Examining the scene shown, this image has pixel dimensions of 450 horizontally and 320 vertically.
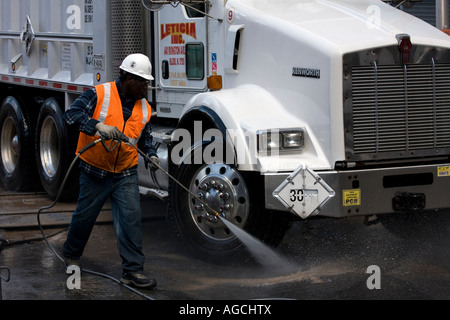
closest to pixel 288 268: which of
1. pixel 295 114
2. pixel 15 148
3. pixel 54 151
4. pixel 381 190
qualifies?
pixel 381 190

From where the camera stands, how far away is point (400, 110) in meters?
7.25

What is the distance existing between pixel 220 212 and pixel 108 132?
1.42 meters

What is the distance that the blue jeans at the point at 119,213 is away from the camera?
6.90 metres

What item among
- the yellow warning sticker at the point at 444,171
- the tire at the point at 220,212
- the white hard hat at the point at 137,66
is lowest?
the tire at the point at 220,212

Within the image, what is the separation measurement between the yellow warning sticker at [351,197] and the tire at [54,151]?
455 centimetres

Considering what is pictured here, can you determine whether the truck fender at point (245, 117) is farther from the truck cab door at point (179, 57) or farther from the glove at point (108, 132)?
the glove at point (108, 132)

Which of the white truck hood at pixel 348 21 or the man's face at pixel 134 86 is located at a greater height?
the white truck hood at pixel 348 21

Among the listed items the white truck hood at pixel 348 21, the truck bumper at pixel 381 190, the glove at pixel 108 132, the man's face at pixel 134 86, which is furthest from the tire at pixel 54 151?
the truck bumper at pixel 381 190

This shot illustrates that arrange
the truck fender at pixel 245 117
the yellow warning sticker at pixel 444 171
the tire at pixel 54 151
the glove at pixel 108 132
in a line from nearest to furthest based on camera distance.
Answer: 1. the glove at pixel 108 132
2. the truck fender at pixel 245 117
3. the yellow warning sticker at pixel 444 171
4. the tire at pixel 54 151

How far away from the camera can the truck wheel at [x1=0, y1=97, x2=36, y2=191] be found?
11.9m

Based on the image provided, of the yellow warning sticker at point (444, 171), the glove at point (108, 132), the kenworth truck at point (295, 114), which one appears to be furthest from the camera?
the yellow warning sticker at point (444, 171)

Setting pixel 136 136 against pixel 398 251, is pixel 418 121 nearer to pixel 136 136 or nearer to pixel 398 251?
pixel 398 251

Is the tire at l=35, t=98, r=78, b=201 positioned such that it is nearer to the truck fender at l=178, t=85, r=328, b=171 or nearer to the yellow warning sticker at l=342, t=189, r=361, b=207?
the truck fender at l=178, t=85, r=328, b=171
